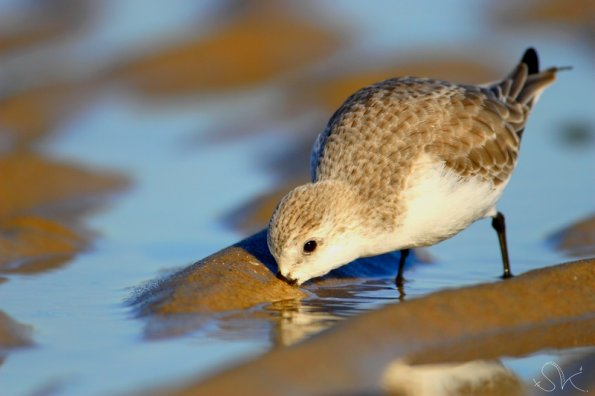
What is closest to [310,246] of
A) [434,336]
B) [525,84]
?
[434,336]

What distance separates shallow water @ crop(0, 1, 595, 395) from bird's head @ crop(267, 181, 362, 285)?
0.70 ft

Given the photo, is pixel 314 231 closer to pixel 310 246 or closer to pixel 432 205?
pixel 310 246

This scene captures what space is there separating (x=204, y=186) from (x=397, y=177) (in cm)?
296

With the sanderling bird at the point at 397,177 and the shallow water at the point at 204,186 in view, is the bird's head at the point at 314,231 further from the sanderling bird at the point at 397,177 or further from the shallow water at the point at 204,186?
the shallow water at the point at 204,186

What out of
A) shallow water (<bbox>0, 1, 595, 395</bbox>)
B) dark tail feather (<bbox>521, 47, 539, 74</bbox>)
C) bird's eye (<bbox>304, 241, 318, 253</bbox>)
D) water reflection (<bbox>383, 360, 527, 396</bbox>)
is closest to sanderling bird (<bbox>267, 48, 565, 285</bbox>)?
bird's eye (<bbox>304, 241, 318, 253</bbox>)

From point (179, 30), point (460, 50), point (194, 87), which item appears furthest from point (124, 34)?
point (460, 50)

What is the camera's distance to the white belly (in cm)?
694

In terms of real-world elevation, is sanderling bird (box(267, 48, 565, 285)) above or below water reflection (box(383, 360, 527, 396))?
above

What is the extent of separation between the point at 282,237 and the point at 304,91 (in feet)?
16.6

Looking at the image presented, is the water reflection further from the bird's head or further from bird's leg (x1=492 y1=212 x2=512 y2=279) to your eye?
Answer: bird's leg (x1=492 y1=212 x2=512 y2=279)

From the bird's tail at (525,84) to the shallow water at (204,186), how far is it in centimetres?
92

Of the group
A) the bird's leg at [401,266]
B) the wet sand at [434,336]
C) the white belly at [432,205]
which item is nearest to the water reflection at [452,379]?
the wet sand at [434,336]

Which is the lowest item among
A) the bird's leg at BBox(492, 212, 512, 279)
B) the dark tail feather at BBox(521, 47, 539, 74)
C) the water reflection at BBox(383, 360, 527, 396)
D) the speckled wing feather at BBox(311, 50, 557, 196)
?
the water reflection at BBox(383, 360, 527, 396)

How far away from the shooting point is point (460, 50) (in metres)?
12.4
